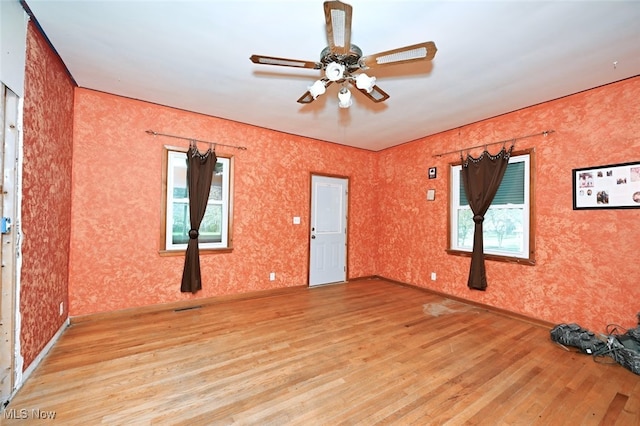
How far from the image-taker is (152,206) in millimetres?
3482

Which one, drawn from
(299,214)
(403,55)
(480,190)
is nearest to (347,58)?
(403,55)

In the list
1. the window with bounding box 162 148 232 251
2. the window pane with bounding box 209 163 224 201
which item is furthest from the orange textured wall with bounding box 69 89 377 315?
the window pane with bounding box 209 163 224 201

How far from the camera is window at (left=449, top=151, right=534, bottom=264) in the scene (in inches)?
136

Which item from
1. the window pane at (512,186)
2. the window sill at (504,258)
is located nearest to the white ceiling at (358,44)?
the window pane at (512,186)

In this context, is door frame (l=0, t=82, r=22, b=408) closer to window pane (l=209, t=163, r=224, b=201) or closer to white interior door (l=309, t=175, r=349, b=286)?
window pane (l=209, t=163, r=224, b=201)

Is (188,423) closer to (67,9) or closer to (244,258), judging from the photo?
(244,258)

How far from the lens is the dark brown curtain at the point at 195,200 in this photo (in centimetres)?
361

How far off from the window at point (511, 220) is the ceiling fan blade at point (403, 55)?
8.67ft

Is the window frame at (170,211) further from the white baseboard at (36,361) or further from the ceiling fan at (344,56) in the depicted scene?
the ceiling fan at (344,56)

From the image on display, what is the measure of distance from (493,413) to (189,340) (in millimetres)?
2695

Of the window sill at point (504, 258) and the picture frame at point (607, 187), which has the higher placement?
the picture frame at point (607, 187)

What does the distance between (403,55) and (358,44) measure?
0.66 m

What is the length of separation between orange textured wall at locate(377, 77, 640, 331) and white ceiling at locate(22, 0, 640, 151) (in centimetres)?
26

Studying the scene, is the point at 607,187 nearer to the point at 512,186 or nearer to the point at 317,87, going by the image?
the point at 512,186
